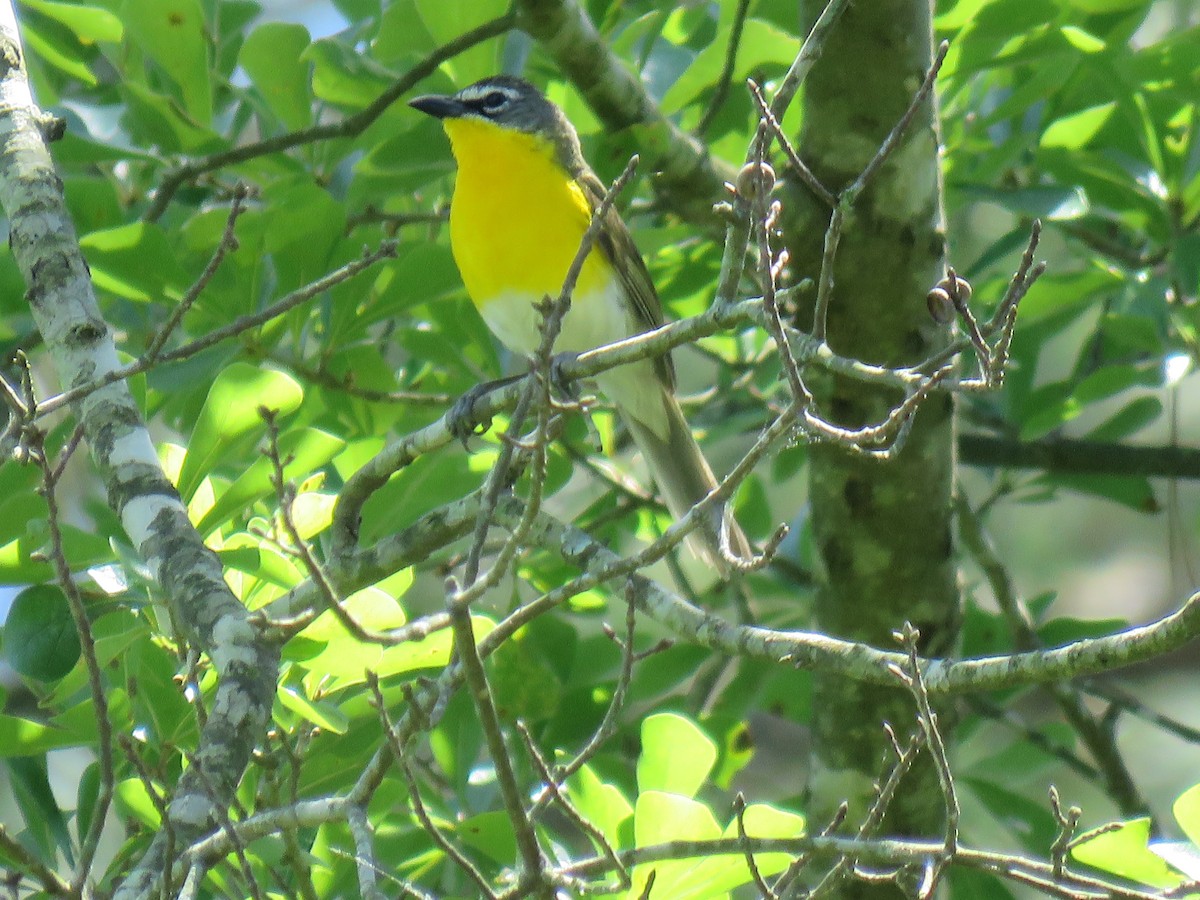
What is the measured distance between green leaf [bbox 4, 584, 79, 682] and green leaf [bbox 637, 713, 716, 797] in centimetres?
125

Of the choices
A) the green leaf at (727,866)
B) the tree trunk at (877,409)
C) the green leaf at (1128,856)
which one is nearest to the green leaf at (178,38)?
the tree trunk at (877,409)

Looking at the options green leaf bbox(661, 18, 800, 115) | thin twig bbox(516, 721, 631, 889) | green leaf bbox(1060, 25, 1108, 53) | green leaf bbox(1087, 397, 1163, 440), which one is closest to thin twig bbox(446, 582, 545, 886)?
thin twig bbox(516, 721, 631, 889)

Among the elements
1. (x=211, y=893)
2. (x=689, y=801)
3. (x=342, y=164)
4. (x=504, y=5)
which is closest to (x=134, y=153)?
(x=342, y=164)

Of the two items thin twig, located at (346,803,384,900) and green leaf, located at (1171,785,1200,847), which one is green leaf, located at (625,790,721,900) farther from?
green leaf, located at (1171,785,1200,847)

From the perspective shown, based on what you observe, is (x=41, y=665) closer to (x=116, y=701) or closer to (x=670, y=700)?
(x=116, y=701)

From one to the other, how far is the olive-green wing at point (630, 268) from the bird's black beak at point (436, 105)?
506 mm

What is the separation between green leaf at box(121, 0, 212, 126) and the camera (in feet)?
13.4

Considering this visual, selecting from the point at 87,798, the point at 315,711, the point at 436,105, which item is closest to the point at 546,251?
the point at 436,105

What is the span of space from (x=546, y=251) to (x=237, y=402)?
1843 millimetres

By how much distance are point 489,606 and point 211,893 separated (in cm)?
149

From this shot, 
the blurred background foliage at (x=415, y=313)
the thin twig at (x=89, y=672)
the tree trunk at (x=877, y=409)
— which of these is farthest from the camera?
the tree trunk at (x=877, y=409)

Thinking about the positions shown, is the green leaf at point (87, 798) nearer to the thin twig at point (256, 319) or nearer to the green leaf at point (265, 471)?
the green leaf at point (265, 471)

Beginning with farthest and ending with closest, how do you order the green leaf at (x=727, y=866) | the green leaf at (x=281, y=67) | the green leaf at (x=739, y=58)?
the green leaf at (x=281, y=67), the green leaf at (x=739, y=58), the green leaf at (x=727, y=866)

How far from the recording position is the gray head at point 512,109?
4.41 m
